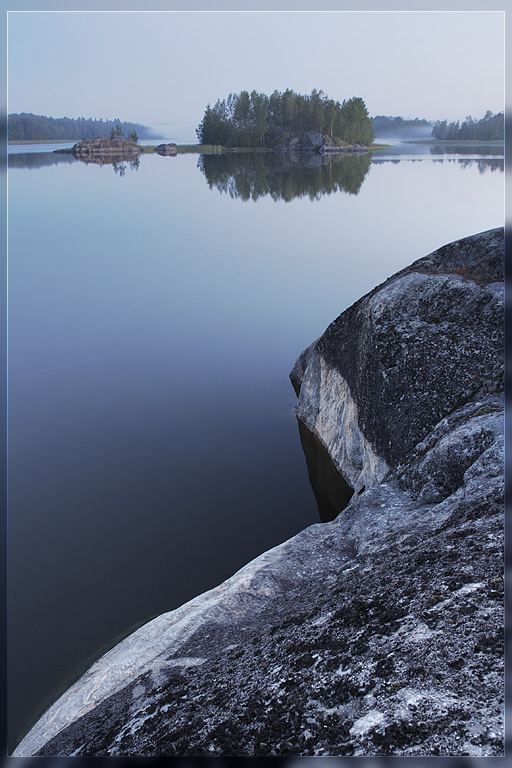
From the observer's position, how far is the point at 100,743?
5.24 metres

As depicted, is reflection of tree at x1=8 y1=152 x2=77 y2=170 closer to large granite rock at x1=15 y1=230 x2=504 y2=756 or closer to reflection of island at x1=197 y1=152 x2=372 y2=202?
reflection of island at x1=197 y1=152 x2=372 y2=202

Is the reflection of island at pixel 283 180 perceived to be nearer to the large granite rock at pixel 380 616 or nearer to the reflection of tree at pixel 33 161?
the reflection of tree at pixel 33 161

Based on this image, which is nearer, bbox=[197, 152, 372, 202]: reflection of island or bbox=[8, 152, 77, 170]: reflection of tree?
bbox=[197, 152, 372, 202]: reflection of island

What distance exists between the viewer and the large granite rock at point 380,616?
404 cm

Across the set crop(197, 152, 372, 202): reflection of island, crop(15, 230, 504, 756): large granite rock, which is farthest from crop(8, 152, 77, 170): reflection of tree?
crop(15, 230, 504, 756): large granite rock

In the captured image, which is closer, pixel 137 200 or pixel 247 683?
pixel 247 683

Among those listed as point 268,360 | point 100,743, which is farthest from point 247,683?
point 268,360

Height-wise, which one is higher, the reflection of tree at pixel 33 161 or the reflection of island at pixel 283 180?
the reflection of tree at pixel 33 161

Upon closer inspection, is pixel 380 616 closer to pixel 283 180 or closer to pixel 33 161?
pixel 283 180

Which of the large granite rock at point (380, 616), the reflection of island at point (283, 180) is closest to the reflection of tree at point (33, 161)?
the reflection of island at point (283, 180)

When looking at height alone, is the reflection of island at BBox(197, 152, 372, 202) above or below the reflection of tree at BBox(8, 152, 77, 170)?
below

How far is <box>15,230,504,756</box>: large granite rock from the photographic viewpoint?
13.3 ft

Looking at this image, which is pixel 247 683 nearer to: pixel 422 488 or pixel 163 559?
pixel 422 488

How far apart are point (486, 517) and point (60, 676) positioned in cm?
900
